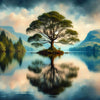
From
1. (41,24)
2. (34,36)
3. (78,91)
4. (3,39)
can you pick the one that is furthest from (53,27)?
(3,39)

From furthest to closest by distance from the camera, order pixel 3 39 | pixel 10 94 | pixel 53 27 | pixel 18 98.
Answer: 1. pixel 3 39
2. pixel 53 27
3. pixel 10 94
4. pixel 18 98

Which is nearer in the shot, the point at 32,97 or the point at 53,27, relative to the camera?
the point at 32,97

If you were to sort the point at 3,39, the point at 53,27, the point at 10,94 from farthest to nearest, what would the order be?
the point at 3,39, the point at 53,27, the point at 10,94

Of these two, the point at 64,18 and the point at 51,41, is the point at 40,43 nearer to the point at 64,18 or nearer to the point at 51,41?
the point at 51,41

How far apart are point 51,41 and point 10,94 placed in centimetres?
3861

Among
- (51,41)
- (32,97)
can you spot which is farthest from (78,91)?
(51,41)

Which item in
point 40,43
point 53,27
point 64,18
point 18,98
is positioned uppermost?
point 64,18

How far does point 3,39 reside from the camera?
104375mm

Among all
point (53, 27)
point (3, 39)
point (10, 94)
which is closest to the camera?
point (10, 94)

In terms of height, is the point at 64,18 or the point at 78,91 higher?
the point at 64,18

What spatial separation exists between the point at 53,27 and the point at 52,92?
38748 millimetres

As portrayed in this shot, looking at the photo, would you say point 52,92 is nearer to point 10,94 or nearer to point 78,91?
point 78,91

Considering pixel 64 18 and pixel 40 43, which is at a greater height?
pixel 64 18

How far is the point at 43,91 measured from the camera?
5203 millimetres
